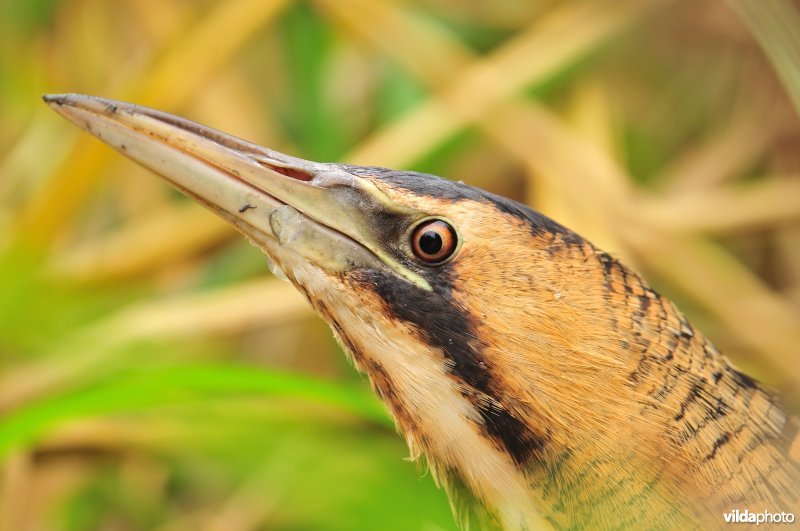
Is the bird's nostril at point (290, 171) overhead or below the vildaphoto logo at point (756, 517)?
overhead

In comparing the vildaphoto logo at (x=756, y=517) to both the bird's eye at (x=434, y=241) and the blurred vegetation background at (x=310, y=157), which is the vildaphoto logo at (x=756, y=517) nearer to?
the bird's eye at (x=434, y=241)

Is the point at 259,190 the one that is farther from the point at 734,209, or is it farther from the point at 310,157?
the point at 734,209

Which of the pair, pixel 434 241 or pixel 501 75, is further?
pixel 501 75

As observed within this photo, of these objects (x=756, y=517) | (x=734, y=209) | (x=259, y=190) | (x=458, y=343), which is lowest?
(x=756, y=517)

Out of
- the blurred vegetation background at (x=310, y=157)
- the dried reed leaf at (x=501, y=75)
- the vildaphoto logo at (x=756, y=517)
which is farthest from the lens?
the dried reed leaf at (x=501, y=75)

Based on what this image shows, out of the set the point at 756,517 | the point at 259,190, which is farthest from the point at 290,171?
the point at 756,517

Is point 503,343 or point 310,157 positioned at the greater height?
point 310,157

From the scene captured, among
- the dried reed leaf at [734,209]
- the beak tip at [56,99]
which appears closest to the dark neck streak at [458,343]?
the beak tip at [56,99]
